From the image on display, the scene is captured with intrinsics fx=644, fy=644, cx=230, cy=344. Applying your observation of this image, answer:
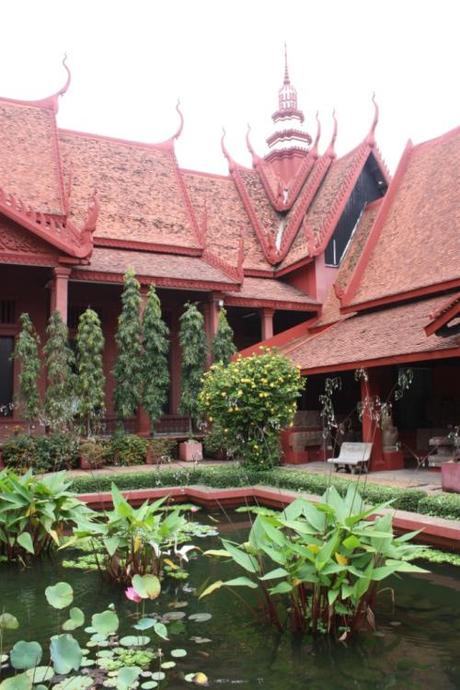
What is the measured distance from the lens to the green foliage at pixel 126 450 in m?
13.1

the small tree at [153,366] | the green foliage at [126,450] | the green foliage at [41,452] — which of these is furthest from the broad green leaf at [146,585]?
the small tree at [153,366]

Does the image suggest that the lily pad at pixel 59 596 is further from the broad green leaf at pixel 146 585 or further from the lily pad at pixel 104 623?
the broad green leaf at pixel 146 585

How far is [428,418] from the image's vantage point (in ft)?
47.1

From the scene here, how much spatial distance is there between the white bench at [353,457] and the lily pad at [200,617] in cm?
660

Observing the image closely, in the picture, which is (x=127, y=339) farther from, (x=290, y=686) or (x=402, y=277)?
(x=290, y=686)

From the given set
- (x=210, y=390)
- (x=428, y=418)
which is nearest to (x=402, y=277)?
(x=428, y=418)

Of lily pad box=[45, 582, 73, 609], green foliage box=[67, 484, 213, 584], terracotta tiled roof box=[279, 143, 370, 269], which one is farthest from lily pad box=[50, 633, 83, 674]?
terracotta tiled roof box=[279, 143, 370, 269]

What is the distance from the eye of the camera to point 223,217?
2030 centimetres

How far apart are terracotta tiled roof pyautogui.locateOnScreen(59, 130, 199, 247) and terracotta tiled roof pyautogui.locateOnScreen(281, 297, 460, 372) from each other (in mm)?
5151

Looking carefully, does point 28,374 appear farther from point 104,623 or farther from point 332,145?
point 332,145

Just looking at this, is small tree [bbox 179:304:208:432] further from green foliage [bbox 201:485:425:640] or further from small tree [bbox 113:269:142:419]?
green foliage [bbox 201:485:425:640]

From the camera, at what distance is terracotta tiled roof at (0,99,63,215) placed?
54.0 ft

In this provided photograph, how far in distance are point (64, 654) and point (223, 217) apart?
18.2 m

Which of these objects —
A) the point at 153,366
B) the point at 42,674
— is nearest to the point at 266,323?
the point at 153,366
